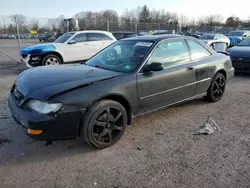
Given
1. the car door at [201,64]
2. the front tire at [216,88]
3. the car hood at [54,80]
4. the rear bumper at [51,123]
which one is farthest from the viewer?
the front tire at [216,88]

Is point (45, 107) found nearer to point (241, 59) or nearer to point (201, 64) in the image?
point (201, 64)

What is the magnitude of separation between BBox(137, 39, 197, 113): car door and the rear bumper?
114 centimetres

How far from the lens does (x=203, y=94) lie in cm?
470

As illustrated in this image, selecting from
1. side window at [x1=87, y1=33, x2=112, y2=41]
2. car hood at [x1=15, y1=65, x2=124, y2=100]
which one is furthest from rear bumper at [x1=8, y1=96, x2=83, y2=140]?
side window at [x1=87, y1=33, x2=112, y2=41]

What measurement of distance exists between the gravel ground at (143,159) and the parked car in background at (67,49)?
16.1 ft

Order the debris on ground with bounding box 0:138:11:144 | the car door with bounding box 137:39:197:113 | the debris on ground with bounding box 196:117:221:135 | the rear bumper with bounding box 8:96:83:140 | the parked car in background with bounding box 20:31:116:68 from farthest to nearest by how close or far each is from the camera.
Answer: the parked car in background with bounding box 20:31:116:68 → the debris on ground with bounding box 196:117:221:135 → the car door with bounding box 137:39:197:113 → the debris on ground with bounding box 0:138:11:144 → the rear bumper with bounding box 8:96:83:140

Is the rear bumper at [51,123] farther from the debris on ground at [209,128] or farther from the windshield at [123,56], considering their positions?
the debris on ground at [209,128]

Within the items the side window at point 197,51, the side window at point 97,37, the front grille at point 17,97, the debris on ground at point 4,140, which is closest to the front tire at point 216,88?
the side window at point 197,51

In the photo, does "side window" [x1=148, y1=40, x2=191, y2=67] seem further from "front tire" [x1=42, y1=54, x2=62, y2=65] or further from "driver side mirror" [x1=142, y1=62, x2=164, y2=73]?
"front tire" [x1=42, y1=54, x2=62, y2=65]

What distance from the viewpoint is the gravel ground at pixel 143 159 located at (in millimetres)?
2486

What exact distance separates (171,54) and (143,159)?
2012mm

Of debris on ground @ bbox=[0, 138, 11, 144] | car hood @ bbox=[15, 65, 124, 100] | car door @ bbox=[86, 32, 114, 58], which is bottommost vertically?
debris on ground @ bbox=[0, 138, 11, 144]

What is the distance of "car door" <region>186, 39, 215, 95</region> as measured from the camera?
14.2 ft

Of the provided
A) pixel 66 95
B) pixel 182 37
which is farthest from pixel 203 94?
pixel 66 95
